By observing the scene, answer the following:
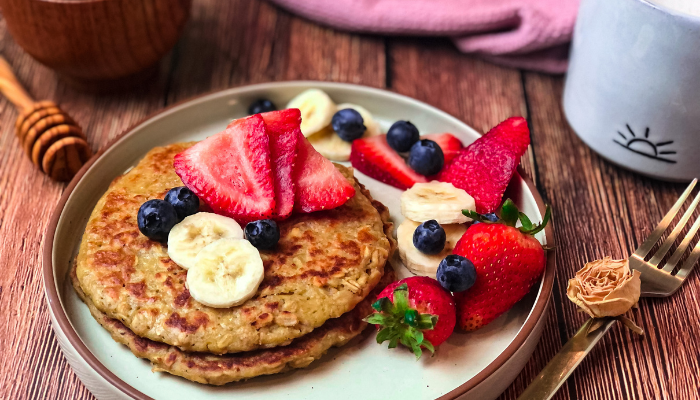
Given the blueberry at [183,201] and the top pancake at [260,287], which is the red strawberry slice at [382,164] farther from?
the blueberry at [183,201]

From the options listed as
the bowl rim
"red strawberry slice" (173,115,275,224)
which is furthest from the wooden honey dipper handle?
"red strawberry slice" (173,115,275,224)

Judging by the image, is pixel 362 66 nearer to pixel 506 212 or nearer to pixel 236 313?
pixel 506 212

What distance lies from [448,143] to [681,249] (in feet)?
2.44

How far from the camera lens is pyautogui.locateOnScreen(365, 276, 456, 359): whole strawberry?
1.35 m

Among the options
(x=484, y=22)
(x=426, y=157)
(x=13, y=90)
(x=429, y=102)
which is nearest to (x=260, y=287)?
(x=426, y=157)

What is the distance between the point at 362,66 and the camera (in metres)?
2.55

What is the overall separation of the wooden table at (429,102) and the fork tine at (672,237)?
12 centimetres

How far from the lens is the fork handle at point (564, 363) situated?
1.42 metres

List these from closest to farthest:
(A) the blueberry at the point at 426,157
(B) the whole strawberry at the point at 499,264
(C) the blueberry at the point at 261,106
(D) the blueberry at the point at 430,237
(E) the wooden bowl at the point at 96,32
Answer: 1. (B) the whole strawberry at the point at 499,264
2. (D) the blueberry at the point at 430,237
3. (A) the blueberry at the point at 426,157
4. (E) the wooden bowl at the point at 96,32
5. (C) the blueberry at the point at 261,106

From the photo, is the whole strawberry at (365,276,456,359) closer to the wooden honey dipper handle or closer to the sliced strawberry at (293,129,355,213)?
the sliced strawberry at (293,129,355,213)

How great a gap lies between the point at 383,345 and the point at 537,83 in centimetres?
145

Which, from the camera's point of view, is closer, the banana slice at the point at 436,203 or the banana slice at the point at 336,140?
the banana slice at the point at 436,203

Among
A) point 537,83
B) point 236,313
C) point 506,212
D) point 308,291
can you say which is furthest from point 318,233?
point 537,83

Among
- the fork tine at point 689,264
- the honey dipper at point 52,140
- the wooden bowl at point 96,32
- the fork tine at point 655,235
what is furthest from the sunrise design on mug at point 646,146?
the honey dipper at point 52,140
